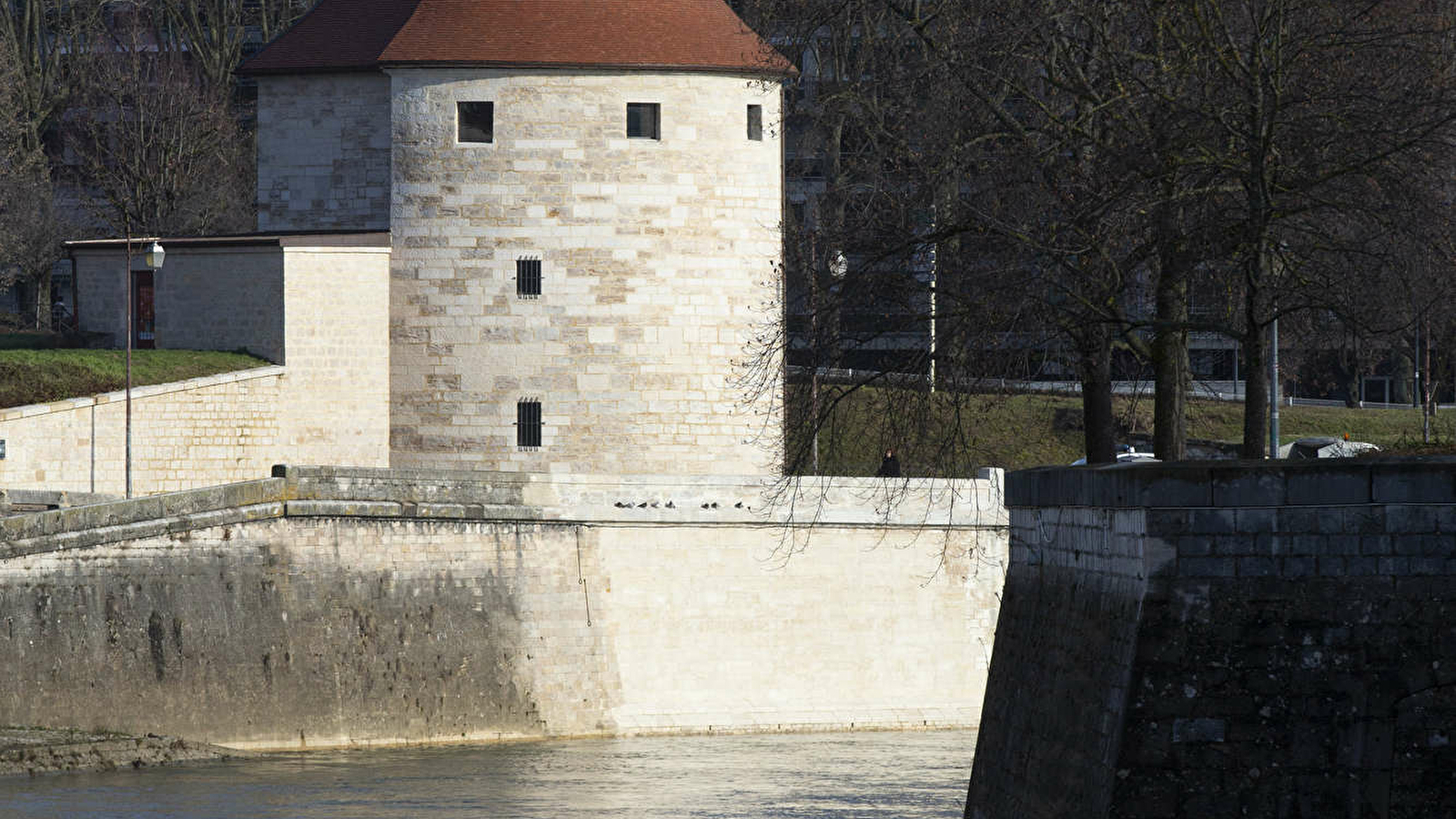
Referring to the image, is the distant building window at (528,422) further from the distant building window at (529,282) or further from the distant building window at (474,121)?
the distant building window at (474,121)

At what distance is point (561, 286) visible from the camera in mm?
37875

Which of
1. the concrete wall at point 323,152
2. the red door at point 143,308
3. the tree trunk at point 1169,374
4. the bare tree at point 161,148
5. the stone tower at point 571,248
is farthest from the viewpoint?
the bare tree at point 161,148

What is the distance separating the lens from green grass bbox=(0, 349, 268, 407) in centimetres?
3409

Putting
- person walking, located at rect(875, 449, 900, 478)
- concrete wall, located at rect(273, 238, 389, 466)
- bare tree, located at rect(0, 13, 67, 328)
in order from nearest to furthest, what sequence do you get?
1. concrete wall, located at rect(273, 238, 389, 466)
2. person walking, located at rect(875, 449, 900, 478)
3. bare tree, located at rect(0, 13, 67, 328)

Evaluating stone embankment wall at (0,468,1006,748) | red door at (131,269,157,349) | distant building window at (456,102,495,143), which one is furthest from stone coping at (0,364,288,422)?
distant building window at (456,102,495,143)

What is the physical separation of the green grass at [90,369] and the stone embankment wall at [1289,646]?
22462 mm

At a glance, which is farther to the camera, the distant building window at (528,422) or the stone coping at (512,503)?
the distant building window at (528,422)

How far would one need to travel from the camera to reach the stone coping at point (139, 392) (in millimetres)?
32656

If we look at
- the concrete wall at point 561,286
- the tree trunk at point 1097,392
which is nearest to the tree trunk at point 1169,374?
the tree trunk at point 1097,392

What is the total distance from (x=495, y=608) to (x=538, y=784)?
191 inches

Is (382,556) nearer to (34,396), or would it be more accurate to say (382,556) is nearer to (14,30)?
(34,396)

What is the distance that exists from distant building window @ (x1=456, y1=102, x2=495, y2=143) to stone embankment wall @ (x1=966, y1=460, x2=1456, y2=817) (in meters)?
24.6

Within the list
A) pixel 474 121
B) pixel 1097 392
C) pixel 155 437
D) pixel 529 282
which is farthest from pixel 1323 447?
pixel 1097 392

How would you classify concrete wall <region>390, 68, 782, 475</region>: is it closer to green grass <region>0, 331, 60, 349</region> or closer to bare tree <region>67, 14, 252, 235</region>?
green grass <region>0, 331, 60, 349</region>
